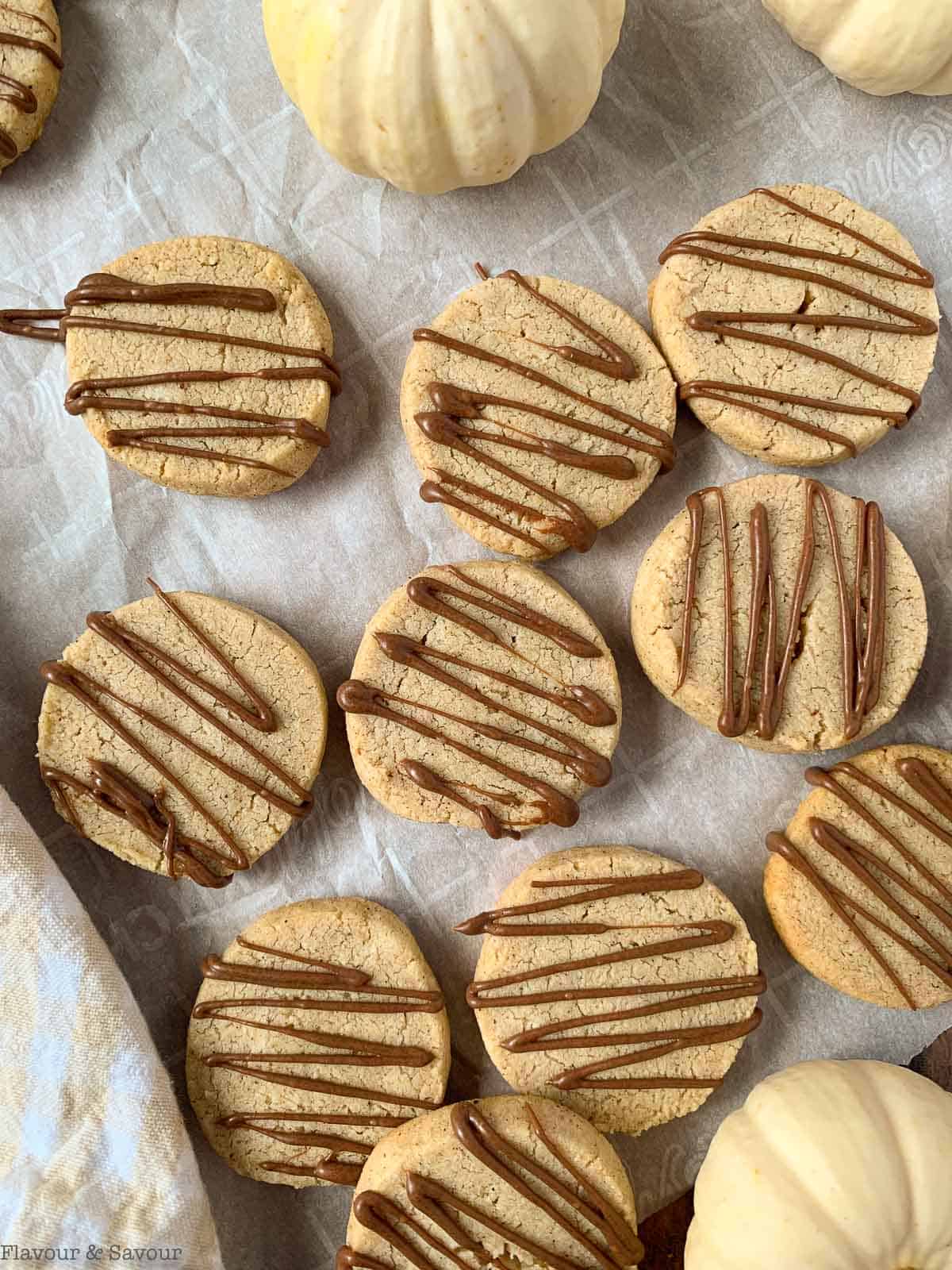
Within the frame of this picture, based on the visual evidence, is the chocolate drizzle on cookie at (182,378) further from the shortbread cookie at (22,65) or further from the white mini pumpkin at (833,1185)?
the white mini pumpkin at (833,1185)

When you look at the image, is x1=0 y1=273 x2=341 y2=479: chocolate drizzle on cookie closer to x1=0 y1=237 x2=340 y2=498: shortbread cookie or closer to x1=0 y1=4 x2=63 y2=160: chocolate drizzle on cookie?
x1=0 y1=237 x2=340 y2=498: shortbread cookie

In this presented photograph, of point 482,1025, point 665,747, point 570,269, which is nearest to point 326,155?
point 570,269

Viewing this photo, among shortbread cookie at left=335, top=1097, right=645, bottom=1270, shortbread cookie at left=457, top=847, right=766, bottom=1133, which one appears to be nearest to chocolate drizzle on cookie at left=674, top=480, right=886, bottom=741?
shortbread cookie at left=457, top=847, right=766, bottom=1133

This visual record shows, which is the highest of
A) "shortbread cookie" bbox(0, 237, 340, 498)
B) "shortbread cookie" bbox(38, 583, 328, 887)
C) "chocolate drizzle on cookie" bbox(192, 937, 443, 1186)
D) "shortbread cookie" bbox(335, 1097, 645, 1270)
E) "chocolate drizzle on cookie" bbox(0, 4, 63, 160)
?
"chocolate drizzle on cookie" bbox(0, 4, 63, 160)

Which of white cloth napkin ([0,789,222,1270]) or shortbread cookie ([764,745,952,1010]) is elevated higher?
white cloth napkin ([0,789,222,1270])

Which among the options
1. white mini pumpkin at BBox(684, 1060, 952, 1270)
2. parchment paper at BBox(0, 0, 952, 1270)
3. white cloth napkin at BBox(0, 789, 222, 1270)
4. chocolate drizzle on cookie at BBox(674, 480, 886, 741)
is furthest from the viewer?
parchment paper at BBox(0, 0, 952, 1270)

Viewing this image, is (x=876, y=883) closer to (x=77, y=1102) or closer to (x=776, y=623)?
(x=776, y=623)

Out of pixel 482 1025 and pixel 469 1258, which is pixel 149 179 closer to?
pixel 482 1025

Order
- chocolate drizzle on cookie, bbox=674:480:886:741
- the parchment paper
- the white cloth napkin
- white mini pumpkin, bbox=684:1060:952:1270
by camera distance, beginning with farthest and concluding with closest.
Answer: the parchment paper
chocolate drizzle on cookie, bbox=674:480:886:741
the white cloth napkin
white mini pumpkin, bbox=684:1060:952:1270

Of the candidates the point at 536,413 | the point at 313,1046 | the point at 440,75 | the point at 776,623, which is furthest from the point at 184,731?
the point at 440,75
